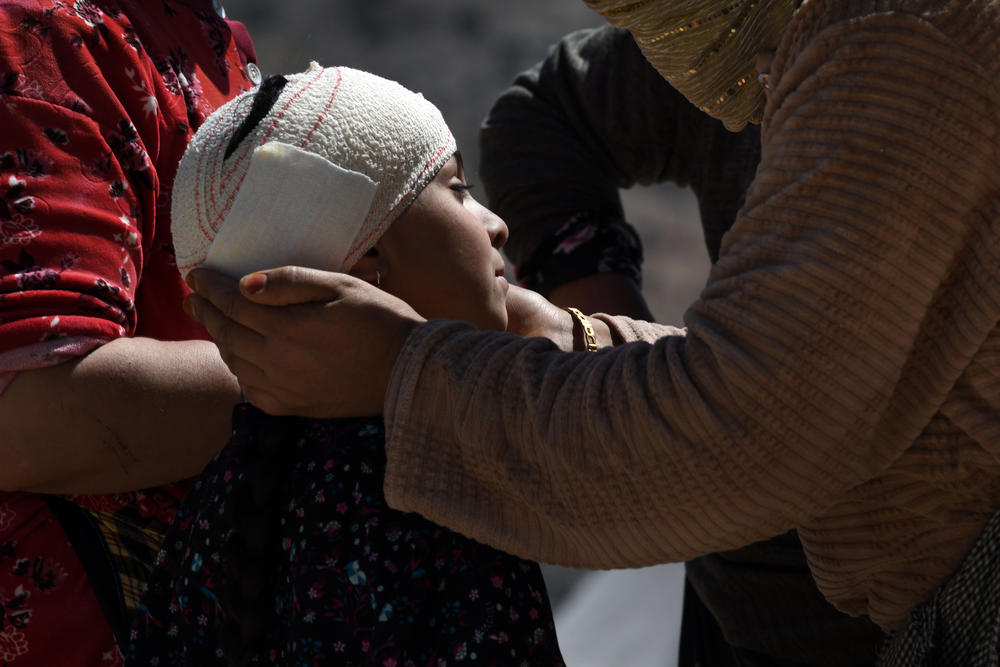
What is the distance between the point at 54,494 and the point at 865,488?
114 cm

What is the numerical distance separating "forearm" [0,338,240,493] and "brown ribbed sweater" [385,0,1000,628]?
0.40m

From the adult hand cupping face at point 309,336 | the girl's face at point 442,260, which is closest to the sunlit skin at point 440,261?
the girl's face at point 442,260

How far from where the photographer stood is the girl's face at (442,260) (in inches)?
62.1

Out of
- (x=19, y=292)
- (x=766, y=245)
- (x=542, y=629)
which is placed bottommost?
(x=542, y=629)

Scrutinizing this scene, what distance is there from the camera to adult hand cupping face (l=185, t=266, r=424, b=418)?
→ 136cm

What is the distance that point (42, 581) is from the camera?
1.65 meters

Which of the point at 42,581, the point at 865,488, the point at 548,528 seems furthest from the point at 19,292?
the point at 865,488

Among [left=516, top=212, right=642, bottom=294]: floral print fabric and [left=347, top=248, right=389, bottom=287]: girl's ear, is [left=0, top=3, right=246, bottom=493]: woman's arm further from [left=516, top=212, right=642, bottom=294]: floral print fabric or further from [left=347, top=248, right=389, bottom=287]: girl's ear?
[left=516, top=212, right=642, bottom=294]: floral print fabric

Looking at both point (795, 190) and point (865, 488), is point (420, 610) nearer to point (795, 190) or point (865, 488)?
point (865, 488)

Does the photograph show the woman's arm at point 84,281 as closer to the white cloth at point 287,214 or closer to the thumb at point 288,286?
the white cloth at point 287,214

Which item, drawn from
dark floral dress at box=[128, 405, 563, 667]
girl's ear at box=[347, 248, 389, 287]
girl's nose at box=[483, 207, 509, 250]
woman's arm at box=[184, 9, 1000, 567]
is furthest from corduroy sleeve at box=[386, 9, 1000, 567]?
girl's nose at box=[483, 207, 509, 250]

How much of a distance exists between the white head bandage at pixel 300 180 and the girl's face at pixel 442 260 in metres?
0.03

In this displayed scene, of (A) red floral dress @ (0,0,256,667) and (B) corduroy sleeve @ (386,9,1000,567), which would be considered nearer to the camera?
(B) corduroy sleeve @ (386,9,1000,567)

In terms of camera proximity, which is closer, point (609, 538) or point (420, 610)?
point (609, 538)
